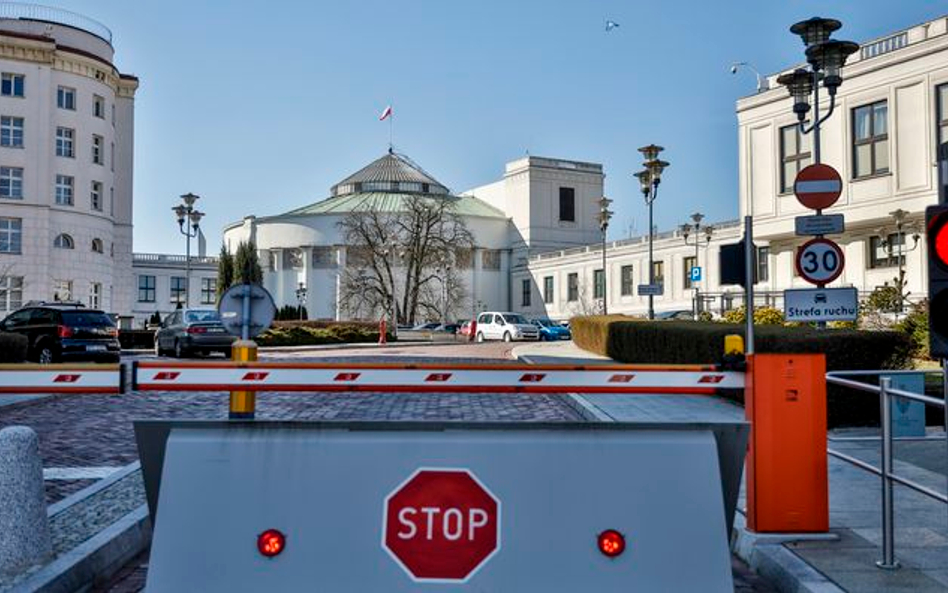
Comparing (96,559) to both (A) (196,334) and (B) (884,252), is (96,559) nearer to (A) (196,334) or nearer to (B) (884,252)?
(A) (196,334)

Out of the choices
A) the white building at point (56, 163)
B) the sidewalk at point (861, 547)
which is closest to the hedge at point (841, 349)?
the sidewalk at point (861, 547)

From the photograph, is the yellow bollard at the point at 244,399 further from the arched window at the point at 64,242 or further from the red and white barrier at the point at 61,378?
the arched window at the point at 64,242

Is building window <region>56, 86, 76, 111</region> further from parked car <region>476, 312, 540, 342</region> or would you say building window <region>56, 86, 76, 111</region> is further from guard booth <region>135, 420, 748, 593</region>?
guard booth <region>135, 420, 748, 593</region>

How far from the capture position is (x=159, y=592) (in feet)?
12.6

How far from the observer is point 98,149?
6303cm

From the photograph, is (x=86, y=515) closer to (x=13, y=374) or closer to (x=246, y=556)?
(x=13, y=374)

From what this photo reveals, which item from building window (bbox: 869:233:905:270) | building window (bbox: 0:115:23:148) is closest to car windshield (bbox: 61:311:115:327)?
building window (bbox: 869:233:905:270)

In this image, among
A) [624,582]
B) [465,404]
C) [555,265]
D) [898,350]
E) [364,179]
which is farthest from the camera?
[364,179]

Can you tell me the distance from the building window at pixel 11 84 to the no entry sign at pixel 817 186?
58.0m

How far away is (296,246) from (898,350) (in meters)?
87.6

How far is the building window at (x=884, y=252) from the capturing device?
4103 cm

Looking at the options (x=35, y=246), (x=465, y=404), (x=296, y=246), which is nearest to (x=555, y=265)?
(x=296, y=246)

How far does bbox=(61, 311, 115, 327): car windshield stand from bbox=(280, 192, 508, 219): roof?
6712 centimetres

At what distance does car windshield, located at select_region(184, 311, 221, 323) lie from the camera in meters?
30.6
